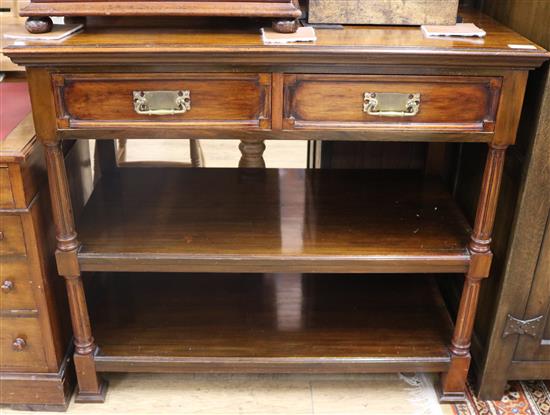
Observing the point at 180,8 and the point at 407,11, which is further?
the point at 407,11

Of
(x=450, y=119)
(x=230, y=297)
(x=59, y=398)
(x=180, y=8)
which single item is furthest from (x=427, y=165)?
(x=59, y=398)

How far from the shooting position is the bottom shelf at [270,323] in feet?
5.66

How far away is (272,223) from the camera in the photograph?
1.71 meters

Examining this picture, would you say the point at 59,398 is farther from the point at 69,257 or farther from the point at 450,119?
the point at 450,119

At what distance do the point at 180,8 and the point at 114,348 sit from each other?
0.93 metres

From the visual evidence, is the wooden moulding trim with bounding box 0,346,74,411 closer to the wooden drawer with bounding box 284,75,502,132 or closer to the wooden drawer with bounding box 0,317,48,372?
the wooden drawer with bounding box 0,317,48,372

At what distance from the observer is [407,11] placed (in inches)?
59.6

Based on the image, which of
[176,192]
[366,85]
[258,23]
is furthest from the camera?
[176,192]

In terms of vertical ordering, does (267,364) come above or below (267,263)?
below

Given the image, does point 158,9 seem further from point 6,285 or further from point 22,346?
point 22,346

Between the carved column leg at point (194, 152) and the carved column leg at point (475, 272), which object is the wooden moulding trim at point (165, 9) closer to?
the carved column leg at point (475, 272)

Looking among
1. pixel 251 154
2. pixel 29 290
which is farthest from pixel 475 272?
pixel 29 290

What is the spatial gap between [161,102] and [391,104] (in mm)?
500

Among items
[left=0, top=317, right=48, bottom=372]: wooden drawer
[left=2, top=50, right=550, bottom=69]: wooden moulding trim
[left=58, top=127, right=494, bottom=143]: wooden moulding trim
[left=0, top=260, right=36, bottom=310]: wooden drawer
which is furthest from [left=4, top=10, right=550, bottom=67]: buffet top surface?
[left=0, top=317, right=48, bottom=372]: wooden drawer
